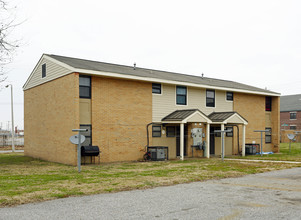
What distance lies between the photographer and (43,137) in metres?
21.3

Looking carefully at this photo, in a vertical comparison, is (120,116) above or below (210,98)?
below

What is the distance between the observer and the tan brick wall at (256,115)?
27.2 m

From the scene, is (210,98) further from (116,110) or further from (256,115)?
(116,110)

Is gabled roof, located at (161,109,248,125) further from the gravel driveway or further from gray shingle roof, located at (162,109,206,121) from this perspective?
the gravel driveway

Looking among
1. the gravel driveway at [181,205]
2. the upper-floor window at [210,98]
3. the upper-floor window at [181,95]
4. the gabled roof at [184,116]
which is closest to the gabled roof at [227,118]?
the upper-floor window at [210,98]

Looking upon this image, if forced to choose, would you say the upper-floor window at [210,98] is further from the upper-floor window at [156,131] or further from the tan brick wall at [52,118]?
the tan brick wall at [52,118]

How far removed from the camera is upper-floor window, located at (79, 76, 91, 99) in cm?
1812

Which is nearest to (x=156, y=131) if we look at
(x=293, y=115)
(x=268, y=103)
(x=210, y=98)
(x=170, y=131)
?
(x=170, y=131)

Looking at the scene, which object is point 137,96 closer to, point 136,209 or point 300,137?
point 136,209

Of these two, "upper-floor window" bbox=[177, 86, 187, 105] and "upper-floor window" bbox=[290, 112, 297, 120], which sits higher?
"upper-floor window" bbox=[177, 86, 187, 105]

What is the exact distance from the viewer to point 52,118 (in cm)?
2008

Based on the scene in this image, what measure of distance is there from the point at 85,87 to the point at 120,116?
277 centimetres

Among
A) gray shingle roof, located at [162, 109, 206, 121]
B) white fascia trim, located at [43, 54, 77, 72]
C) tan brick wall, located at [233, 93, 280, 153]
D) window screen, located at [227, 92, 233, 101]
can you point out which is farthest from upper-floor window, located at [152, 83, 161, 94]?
tan brick wall, located at [233, 93, 280, 153]

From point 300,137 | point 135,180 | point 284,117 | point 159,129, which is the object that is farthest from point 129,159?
point 284,117
